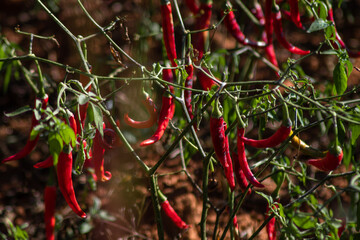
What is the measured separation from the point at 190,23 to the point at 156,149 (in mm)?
820

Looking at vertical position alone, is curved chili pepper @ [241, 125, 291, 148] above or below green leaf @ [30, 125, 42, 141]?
below

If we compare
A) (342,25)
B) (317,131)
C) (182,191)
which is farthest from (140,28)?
(342,25)

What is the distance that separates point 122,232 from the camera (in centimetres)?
199

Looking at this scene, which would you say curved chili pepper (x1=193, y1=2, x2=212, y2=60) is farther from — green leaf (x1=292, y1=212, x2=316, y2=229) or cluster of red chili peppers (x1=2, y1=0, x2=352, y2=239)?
green leaf (x1=292, y1=212, x2=316, y2=229)

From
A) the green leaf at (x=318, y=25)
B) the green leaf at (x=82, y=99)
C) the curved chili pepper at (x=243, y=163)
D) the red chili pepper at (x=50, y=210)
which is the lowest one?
the red chili pepper at (x=50, y=210)

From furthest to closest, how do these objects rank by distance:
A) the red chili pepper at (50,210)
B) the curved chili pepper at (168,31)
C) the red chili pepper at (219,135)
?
the red chili pepper at (50,210), the curved chili pepper at (168,31), the red chili pepper at (219,135)

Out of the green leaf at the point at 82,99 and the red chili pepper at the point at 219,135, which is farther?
the red chili pepper at the point at 219,135

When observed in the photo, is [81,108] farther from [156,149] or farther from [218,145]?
[156,149]

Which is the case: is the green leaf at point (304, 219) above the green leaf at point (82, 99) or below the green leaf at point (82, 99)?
below

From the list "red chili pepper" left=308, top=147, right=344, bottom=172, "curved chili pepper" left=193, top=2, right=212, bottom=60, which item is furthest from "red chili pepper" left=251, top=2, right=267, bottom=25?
"red chili pepper" left=308, top=147, right=344, bottom=172

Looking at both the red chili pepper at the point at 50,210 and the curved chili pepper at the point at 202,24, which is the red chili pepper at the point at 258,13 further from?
the red chili pepper at the point at 50,210

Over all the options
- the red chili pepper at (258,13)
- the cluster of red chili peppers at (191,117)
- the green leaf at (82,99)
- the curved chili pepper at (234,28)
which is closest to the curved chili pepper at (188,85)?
the cluster of red chili peppers at (191,117)

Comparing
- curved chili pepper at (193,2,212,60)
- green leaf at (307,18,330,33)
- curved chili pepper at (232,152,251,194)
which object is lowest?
curved chili pepper at (232,152,251,194)

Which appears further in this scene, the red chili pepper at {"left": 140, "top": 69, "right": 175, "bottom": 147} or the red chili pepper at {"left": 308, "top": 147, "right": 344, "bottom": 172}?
the red chili pepper at {"left": 140, "top": 69, "right": 175, "bottom": 147}
